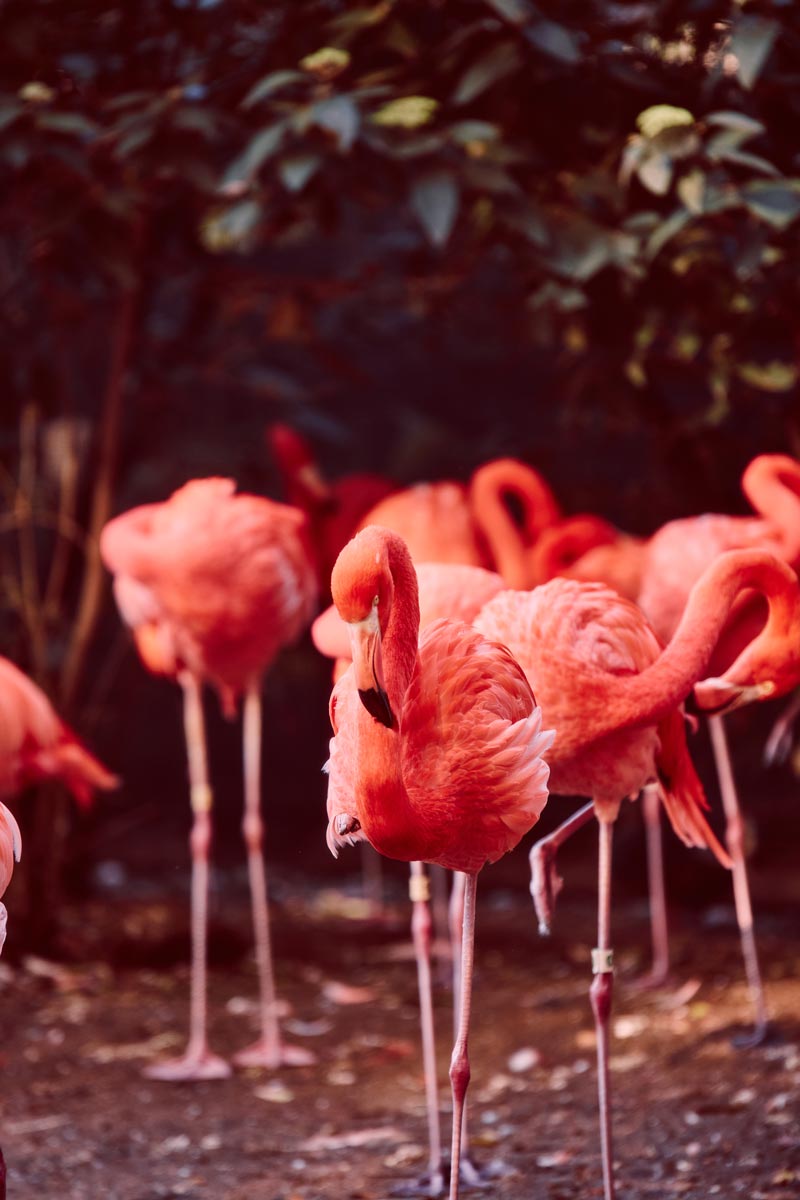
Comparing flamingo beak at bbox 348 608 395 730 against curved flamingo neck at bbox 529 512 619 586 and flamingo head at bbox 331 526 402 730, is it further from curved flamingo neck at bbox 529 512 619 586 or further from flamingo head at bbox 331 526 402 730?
curved flamingo neck at bbox 529 512 619 586

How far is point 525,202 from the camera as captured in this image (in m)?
3.52

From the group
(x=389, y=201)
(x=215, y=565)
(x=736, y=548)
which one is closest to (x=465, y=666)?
(x=736, y=548)

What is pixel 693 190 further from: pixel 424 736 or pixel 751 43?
pixel 424 736

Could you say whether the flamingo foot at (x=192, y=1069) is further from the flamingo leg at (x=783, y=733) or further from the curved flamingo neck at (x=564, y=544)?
the flamingo leg at (x=783, y=733)

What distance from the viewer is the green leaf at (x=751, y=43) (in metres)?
3.07

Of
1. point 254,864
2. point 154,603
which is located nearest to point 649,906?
point 254,864

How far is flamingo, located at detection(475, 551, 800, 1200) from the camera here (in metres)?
2.41

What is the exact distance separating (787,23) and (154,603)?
2.29 metres

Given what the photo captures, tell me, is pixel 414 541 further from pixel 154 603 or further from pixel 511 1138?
pixel 511 1138

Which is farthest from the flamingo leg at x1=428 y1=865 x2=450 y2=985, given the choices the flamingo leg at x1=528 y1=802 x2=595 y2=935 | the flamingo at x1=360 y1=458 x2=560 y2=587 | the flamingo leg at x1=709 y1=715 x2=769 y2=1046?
the flamingo leg at x1=528 y1=802 x2=595 y2=935

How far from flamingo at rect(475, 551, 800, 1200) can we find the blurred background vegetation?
101 cm

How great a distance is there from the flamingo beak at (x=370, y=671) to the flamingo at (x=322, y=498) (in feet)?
10.3

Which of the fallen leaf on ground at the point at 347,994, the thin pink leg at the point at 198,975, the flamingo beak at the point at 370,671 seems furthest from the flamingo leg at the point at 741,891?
the flamingo beak at the point at 370,671

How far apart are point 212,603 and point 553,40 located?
1803mm
